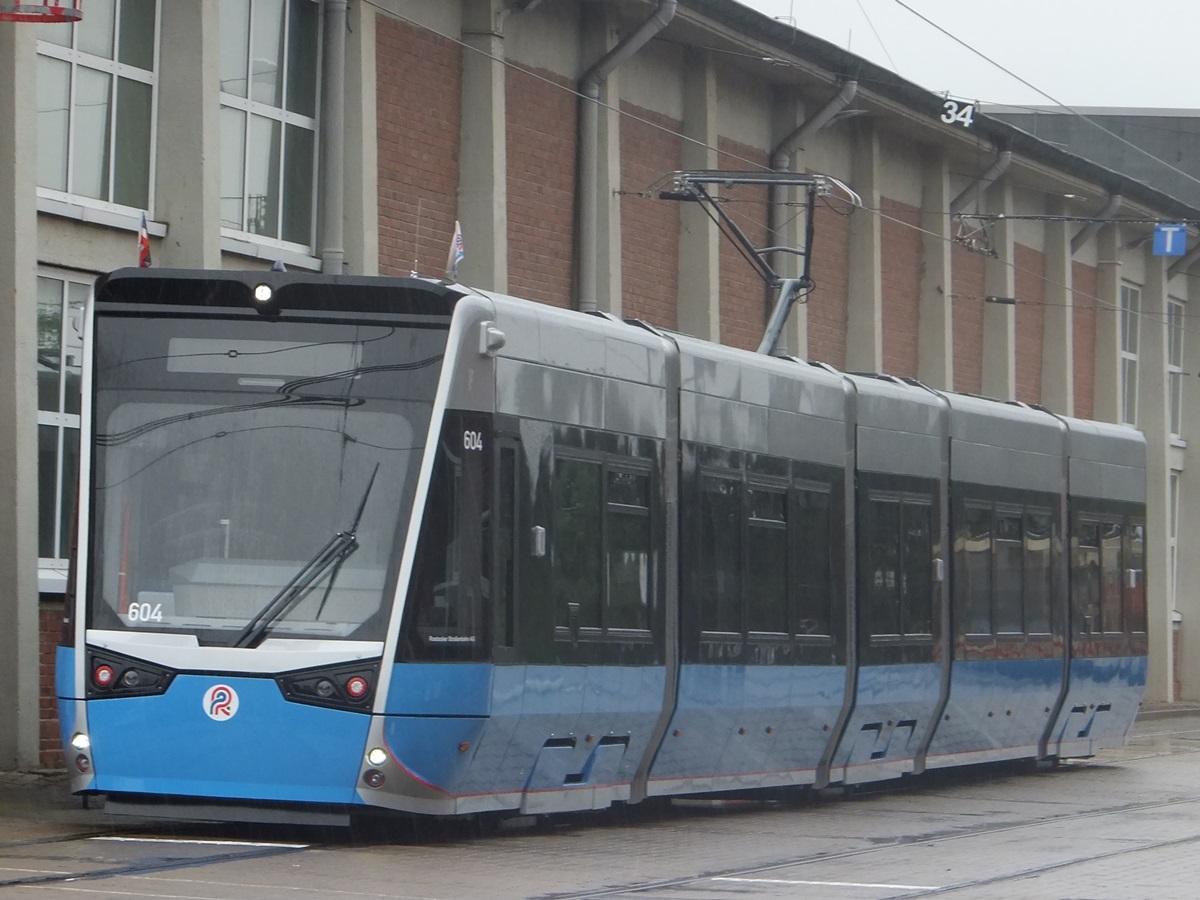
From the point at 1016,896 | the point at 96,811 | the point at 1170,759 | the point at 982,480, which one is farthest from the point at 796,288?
the point at 1016,896

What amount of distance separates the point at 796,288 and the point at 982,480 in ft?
10.8

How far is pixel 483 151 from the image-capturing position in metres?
20.5

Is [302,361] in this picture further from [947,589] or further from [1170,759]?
[1170,759]

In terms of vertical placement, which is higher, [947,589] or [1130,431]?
[1130,431]

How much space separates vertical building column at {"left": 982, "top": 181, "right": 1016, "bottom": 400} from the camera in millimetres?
31844

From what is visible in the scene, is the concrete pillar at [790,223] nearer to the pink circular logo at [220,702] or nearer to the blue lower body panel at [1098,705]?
the blue lower body panel at [1098,705]

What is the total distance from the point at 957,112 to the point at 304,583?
1925cm

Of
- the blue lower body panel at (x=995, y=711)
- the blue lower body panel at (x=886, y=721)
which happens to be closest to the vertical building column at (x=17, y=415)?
the blue lower body panel at (x=886, y=721)

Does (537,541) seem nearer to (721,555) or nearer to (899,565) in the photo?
(721,555)

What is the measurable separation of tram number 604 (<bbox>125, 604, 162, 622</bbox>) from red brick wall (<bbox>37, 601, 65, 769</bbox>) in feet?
14.3

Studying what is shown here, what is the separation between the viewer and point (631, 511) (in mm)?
12859

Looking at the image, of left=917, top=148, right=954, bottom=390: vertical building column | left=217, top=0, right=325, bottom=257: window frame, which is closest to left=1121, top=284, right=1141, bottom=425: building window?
left=917, top=148, right=954, bottom=390: vertical building column

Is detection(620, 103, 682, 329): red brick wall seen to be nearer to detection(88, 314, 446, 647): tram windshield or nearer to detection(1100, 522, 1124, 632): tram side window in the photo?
detection(1100, 522, 1124, 632): tram side window

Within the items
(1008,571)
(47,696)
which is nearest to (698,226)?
(1008,571)
